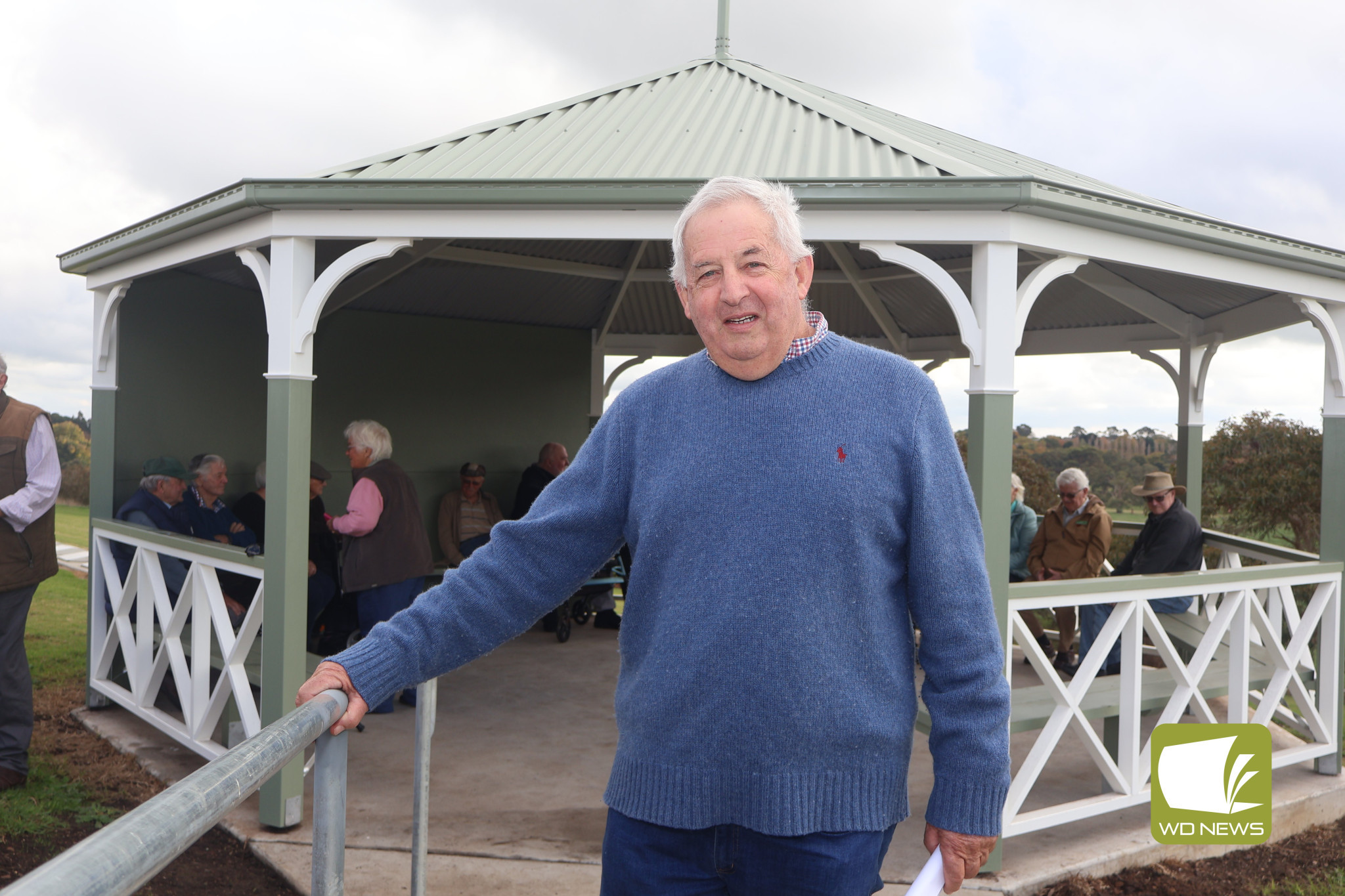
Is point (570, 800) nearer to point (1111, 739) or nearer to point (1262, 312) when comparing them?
point (1111, 739)

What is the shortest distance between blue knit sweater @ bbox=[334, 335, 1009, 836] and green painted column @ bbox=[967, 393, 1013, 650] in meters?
2.54

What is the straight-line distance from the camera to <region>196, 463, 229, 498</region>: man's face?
6395 millimetres

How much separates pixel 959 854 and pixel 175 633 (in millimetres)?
4913

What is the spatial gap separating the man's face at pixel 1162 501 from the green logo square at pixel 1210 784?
5.83 feet

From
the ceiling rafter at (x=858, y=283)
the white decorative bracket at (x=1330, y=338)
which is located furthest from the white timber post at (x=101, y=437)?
the white decorative bracket at (x=1330, y=338)

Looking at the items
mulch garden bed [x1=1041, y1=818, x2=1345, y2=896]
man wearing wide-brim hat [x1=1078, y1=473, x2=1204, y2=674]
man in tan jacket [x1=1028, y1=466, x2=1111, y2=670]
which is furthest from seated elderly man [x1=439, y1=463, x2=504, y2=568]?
Result: mulch garden bed [x1=1041, y1=818, x2=1345, y2=896]

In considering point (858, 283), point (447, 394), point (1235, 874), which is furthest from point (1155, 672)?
point (447, 394)

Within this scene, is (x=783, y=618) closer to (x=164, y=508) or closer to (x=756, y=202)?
(x=756, y=202)

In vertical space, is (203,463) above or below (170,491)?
above

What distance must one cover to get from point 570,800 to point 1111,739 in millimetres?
2906

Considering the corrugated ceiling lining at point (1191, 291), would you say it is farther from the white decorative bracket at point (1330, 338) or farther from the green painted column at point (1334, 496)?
the green painted column at point (1334, 496)

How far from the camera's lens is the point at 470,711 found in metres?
6.64

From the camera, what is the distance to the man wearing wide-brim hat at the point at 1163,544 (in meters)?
6.73

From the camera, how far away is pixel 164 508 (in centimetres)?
606
